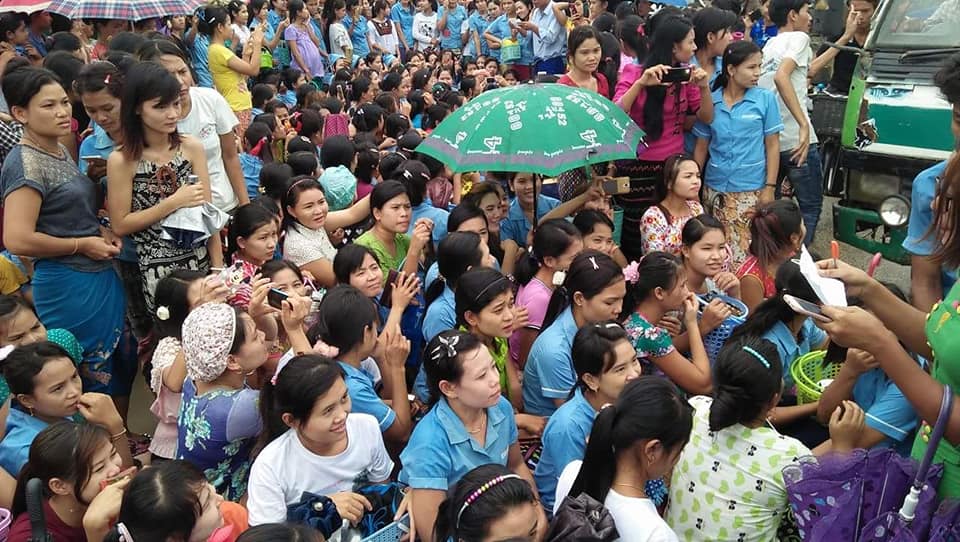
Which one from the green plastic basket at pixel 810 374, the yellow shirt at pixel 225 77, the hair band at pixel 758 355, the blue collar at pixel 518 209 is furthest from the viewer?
the yellow shirt at pixel 225 77

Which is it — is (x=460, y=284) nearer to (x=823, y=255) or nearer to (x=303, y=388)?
(x=303, y=388)

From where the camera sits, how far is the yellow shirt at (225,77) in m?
7.50

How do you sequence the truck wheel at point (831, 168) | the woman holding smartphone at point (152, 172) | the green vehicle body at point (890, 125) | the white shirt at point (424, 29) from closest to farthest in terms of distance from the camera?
the woman holding smartphone at point (152, 172) < the green vehicle body at point (890, 125) < the truck wheel at point (831, 168) < the white shirt at point (424, 29)

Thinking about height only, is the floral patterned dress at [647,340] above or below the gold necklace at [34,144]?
below

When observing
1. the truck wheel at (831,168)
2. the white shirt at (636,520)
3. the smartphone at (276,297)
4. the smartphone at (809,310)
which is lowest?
the truck wheel at (831,168)

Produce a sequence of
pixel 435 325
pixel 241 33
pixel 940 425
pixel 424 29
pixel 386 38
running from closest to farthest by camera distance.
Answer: pixel 940 425 < pixel 435 325 < pixel 241 33 < pixel 386 38 < pixel 424 29

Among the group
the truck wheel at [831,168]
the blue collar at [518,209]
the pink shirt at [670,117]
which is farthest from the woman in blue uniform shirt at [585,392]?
the truck wheel at [831,168]

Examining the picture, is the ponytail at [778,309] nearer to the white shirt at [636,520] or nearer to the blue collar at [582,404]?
the blue collar at [582,404]

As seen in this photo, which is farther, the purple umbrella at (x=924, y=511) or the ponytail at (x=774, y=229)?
the ponytail at (x=774, y=229)

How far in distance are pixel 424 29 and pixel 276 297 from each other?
Result: 36.7ft

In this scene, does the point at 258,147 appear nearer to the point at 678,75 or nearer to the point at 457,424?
the point at 678,75

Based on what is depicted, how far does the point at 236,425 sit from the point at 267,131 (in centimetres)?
382

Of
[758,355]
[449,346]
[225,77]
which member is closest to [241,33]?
[225,77]

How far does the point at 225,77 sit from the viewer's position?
7531 mm
